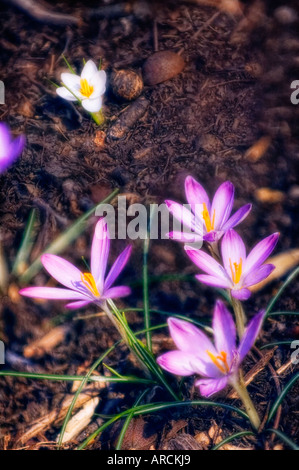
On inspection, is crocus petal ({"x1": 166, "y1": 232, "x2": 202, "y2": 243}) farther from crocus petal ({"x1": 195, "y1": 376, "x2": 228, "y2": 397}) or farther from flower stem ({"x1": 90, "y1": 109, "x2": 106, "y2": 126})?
flower stem ({"x1": 90, "y1": 109, "x2": 106, "y2": 126})

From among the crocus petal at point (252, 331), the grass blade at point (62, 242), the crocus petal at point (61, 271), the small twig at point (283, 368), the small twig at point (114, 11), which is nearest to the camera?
the crocus petal at point (252, 331)

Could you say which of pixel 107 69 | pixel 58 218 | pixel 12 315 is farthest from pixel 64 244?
pixel 107 69

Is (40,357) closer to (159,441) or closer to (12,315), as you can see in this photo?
(12,315)

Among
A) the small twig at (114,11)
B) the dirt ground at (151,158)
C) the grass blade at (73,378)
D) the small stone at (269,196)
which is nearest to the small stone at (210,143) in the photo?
the dirt ground at (151,158)

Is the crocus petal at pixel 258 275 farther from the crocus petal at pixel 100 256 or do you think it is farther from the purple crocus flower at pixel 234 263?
the crocus petal at pixel 100 256

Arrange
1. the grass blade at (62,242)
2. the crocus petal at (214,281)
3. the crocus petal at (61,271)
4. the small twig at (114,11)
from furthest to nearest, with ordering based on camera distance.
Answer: the small twig at (114,11) → the grass blade at (62,242) → the crocus petal at (61,271) → the crocus petal at (214,281)
